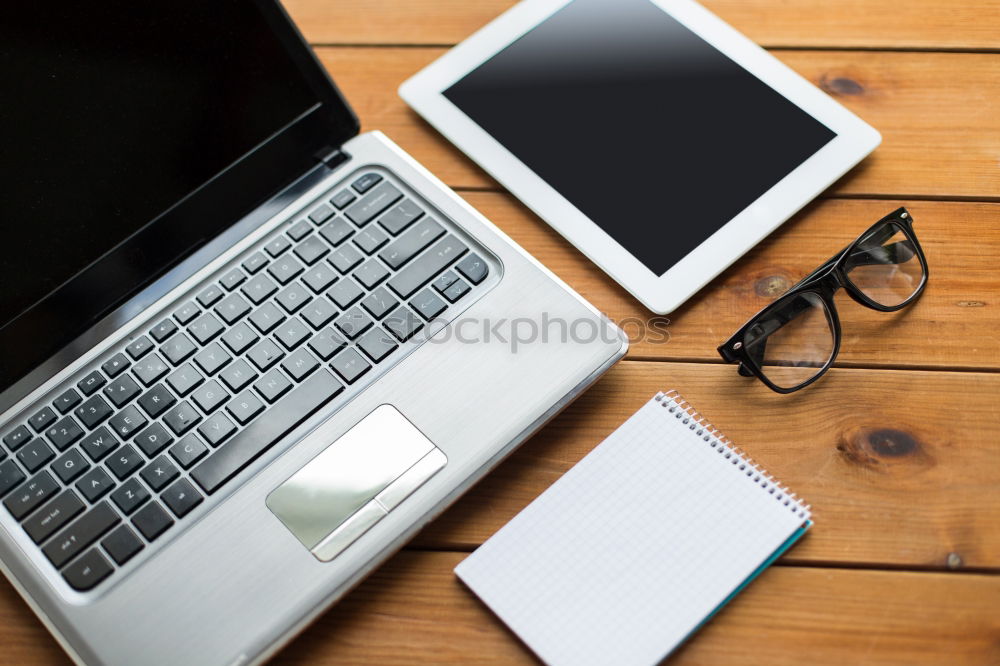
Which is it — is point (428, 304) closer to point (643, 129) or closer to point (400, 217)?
point (400, 217)

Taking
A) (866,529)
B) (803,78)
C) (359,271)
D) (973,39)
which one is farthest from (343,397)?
(973,39)

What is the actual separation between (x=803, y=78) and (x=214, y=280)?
0.53m

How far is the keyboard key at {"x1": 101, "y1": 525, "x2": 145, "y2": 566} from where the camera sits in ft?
1.83

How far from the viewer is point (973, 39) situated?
787 millimetres

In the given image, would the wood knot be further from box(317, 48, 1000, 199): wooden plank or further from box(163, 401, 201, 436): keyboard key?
box(163, 401, 201, 436): keyboard key

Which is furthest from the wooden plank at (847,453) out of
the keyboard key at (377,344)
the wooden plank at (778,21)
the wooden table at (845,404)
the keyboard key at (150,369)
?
the wooden plank at (778,21)

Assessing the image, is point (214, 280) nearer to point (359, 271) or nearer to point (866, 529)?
point (359, 271)

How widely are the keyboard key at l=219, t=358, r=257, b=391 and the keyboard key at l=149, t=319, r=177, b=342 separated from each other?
54mm

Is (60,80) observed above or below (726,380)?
above

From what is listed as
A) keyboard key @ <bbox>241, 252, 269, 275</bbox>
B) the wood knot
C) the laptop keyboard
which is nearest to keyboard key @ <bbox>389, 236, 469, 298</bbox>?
the laptop keyboard

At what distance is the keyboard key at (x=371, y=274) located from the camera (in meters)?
0.64

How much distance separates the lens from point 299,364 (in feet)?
2.01

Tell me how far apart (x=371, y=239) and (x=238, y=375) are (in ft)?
0.47

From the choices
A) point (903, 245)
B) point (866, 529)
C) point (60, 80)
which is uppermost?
point (60, 80)
